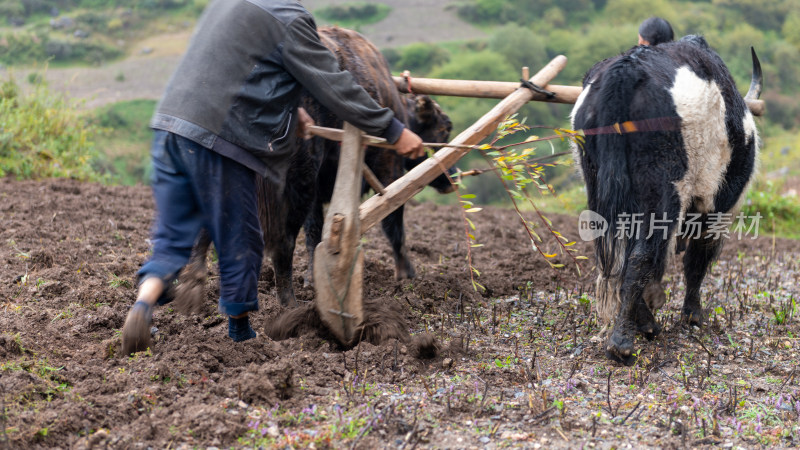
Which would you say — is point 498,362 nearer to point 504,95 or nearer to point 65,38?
point 504,95

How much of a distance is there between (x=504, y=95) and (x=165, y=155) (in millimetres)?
2307

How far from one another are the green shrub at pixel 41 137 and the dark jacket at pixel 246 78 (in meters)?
5.23

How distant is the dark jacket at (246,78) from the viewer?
2.87m

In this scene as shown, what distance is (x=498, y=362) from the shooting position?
11.1 feet

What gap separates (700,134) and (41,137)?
7.10 meters

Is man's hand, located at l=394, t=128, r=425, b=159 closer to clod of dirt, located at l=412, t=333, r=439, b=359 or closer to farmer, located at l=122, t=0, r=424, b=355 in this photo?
farmer, located at l=122, t=0, r=424, b=355

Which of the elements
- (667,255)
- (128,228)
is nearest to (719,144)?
(667,255)

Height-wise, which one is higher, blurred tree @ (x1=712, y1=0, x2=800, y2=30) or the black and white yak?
blurred tree @ (x1=712, y1=0, x2=800, y2=30)

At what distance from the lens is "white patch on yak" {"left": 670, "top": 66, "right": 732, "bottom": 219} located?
10.9ft

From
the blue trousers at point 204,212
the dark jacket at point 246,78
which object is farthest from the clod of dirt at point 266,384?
the dark jacket at point 246,78

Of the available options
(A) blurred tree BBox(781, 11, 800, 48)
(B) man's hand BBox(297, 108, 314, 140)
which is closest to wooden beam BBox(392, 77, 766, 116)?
(B) man's hand BBox(297, 108, 314, 140)

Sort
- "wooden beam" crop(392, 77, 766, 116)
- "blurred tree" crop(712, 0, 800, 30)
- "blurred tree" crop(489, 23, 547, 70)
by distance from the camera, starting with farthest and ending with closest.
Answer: "blurred tree" crop(712, 0, 800, 30)
"blurred tree" crop(489, 23, 547, 70)
"wooden beam" crop(392, 77, 766, 116)

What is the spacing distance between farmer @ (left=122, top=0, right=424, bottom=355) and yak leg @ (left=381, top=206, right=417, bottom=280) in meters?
1.93

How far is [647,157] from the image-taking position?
3355 millimetres
